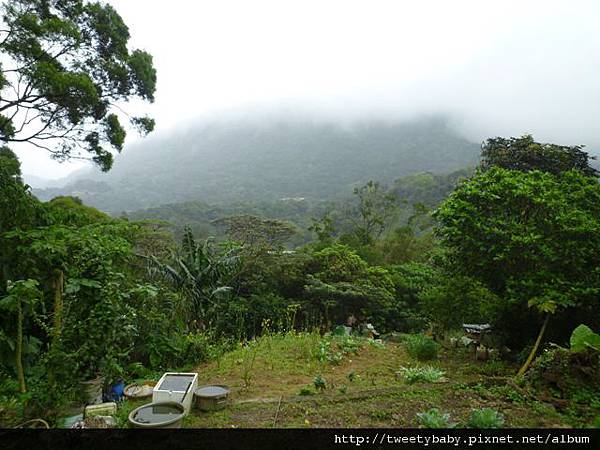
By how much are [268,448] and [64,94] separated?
7948 millimetres

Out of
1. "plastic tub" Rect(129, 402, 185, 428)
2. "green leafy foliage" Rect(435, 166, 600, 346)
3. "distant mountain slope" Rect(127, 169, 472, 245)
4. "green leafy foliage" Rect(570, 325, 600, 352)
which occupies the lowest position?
"distant mountain slope" Rect(127, 169, 472, 245)

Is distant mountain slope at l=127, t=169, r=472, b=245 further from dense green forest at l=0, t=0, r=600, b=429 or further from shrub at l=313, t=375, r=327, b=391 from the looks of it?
shrub at l=313, t=375, r=327, b=391

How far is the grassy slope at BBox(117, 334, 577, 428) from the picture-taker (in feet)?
14.1

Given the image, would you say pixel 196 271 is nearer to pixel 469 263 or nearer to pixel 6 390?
pixel 6 390

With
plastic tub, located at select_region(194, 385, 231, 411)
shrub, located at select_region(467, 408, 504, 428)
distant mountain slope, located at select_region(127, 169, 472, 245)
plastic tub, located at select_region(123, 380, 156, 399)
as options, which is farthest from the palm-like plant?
distant mountain slope, located at select_region(127, 169, 472, 245)

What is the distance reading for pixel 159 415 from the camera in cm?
393

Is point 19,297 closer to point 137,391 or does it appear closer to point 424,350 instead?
point 137,391

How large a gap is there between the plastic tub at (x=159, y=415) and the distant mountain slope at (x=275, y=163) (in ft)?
215

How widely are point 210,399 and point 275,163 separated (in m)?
94.3

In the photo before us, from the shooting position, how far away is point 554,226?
6.42 metres

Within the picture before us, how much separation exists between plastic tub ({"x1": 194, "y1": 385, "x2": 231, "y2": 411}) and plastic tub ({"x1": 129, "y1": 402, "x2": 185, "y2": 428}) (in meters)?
0.53

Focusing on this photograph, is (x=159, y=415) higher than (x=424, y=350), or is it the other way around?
(x=159, y=415)

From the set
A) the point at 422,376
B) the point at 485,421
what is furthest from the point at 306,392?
the point at 485,421

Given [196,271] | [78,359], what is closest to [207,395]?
[78,359]
